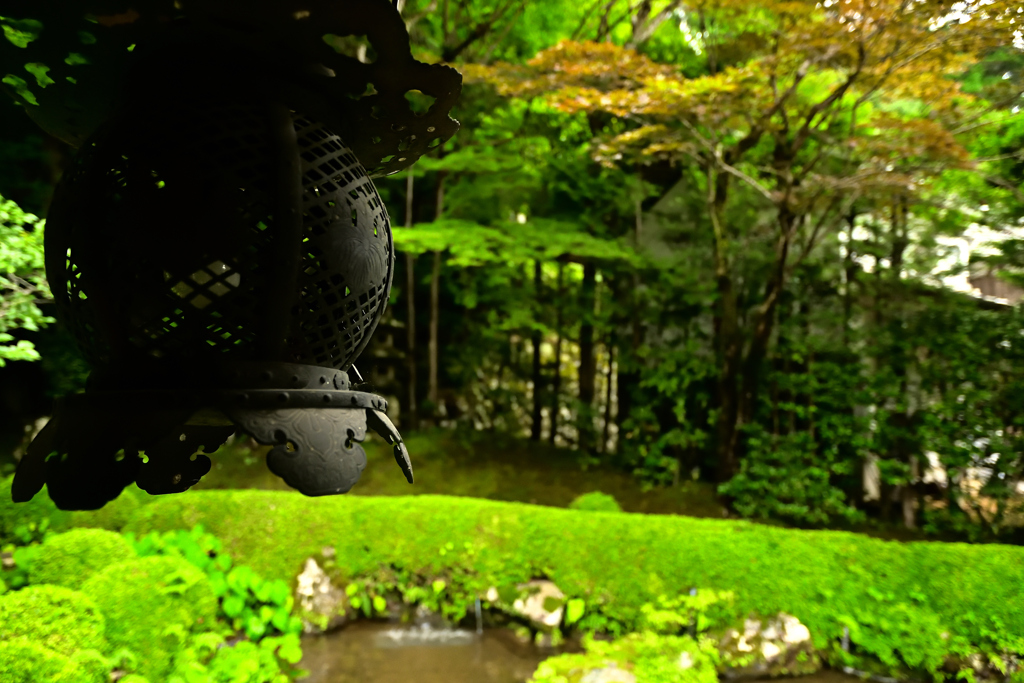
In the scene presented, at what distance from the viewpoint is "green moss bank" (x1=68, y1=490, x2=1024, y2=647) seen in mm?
4504

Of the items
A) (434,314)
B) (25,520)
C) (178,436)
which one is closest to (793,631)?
(178,436)

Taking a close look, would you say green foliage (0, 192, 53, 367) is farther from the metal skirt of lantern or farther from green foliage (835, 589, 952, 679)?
green foliage (835, 589, 952, 679)

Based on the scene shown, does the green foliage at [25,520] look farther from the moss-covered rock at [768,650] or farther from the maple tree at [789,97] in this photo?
the maple tree at [789,97]

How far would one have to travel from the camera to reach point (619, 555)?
494 centimetres

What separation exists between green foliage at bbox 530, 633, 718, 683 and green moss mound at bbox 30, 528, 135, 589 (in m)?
2.87

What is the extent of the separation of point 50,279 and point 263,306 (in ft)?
1.27

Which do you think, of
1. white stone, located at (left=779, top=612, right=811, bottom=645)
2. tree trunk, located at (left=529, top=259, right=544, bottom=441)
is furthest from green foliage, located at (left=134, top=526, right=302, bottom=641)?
tree trunk, located at (left=529, top=259, right=544, bottom=441)

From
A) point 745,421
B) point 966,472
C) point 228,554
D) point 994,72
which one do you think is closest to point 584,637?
point 228,554

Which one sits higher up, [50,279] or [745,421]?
[50,279]

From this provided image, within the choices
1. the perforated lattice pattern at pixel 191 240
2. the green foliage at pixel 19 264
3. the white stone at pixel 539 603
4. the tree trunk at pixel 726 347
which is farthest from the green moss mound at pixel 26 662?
the tree trunk at pixel 726 347

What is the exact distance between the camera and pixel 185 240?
0.89 meters

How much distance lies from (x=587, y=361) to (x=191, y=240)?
28.3ft

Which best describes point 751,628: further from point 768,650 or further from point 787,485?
point 787,485

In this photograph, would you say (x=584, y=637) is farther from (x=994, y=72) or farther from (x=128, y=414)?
(x=994, y=72)
